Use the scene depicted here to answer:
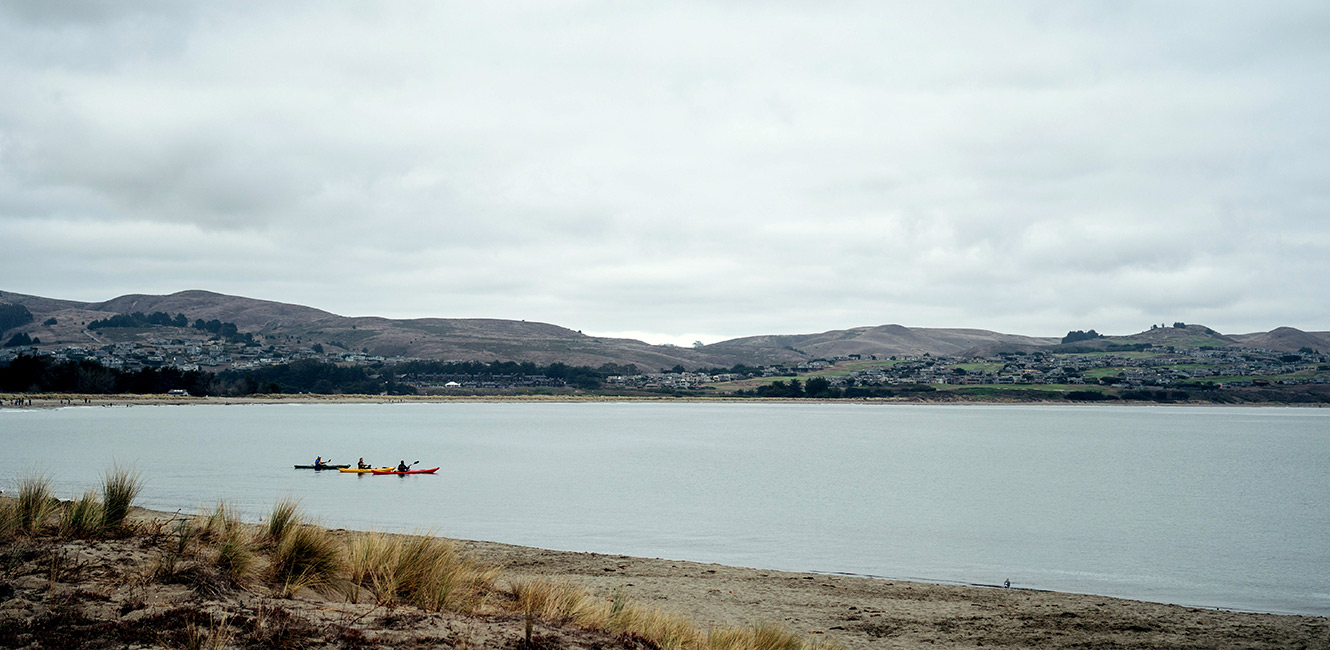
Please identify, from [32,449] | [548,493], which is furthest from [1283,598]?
[32,449]

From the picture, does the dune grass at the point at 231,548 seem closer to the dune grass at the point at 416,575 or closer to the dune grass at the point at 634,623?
the dune grass at the point at 416,575

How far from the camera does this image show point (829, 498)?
33.2 metres

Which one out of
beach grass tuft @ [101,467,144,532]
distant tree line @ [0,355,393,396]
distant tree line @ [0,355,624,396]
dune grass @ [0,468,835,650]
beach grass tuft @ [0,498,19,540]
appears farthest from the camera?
distant tree line @ [0,355,624,396]

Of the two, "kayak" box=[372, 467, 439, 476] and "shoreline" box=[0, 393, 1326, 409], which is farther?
"shoreline" box=[0, 393, 1326, 409]

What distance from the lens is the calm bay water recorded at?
2000 centimetres

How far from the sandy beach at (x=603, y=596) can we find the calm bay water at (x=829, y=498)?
266cm

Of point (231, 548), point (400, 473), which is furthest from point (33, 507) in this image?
point (400, 473)

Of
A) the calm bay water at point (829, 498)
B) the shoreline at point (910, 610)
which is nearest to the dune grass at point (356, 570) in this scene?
the shoreline at point (910, 610)

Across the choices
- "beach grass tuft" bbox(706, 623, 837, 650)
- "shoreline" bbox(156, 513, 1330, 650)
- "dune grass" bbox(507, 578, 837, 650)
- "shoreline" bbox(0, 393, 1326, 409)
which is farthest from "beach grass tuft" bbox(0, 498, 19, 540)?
"shoreline" bbox(0, 393, 1326, 409)

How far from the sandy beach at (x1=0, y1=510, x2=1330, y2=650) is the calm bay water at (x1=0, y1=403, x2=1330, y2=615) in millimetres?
2664

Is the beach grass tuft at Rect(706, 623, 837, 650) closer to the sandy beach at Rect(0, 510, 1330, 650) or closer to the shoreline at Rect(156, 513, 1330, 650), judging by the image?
the sandy beach at Rect(0, 510, 1330, 650)

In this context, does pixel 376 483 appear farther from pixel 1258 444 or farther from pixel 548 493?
pixel 1258 444

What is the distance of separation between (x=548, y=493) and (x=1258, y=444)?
64408mm

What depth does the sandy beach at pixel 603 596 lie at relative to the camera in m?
7.10
